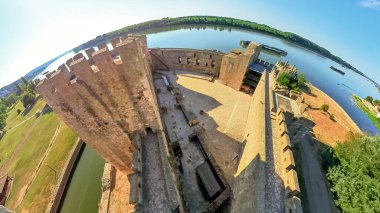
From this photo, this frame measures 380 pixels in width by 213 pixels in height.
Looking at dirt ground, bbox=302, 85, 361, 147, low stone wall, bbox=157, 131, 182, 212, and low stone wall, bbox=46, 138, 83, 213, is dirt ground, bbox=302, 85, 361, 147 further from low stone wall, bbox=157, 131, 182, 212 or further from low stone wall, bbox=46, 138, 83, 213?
low stone wall, bbox=46, 138, 83, 213

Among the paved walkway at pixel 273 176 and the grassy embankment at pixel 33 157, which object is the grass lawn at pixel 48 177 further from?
the paved walkway at pixel 273 176

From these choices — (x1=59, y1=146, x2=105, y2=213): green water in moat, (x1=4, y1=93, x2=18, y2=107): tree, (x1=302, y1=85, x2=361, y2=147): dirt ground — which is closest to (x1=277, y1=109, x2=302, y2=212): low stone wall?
(x1=302, y1=85, x2=361, y2=147): dirt ground

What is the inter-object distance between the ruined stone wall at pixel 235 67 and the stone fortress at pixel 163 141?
624cm

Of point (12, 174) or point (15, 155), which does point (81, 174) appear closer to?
point (12, 174)

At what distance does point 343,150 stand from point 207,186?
14.1 m

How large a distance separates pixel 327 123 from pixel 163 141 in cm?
2780

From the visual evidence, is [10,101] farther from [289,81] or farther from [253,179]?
[289,81]

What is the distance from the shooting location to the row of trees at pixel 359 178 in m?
12.8

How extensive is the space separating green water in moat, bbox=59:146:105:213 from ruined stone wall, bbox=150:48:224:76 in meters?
15.1

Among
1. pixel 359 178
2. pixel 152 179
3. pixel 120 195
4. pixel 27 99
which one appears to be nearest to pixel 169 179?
pixel 152 179

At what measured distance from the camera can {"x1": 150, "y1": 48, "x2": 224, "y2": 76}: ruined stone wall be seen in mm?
26859

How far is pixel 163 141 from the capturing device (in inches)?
497

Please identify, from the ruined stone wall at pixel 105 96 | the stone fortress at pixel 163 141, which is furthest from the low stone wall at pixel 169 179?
the ruined stone wall at pixel 105 96

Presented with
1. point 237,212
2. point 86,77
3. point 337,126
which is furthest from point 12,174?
point 337,126
